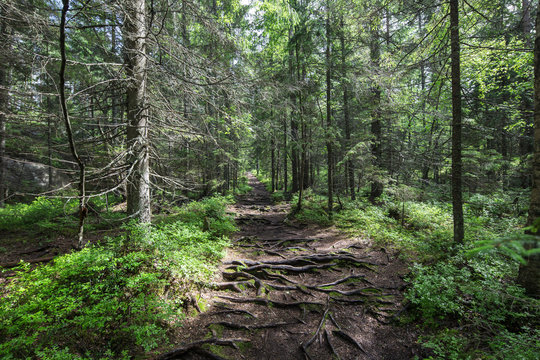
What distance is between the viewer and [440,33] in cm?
672

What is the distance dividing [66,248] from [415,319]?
9667 mm

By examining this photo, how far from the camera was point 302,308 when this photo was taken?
16.3 feet

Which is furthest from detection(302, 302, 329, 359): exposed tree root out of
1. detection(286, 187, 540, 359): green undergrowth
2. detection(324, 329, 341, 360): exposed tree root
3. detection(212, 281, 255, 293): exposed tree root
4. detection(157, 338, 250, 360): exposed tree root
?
detection(212, 281, 255, 293): exposed tree root

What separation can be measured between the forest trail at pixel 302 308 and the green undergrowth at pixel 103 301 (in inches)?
21.0

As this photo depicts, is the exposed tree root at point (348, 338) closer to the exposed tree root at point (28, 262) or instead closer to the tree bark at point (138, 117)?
the tree bark at point (138, 117)

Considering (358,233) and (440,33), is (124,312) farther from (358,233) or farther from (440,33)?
(440,33)

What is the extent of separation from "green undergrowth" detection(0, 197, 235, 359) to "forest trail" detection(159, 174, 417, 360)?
534mm

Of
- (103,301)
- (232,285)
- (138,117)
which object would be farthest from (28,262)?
(232,285)

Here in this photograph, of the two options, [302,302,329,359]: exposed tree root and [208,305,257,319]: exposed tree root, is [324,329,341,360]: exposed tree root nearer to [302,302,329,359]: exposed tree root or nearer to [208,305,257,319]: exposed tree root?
[302,302,329,359]: exposed tree root

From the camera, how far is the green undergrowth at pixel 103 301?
315 centimetres

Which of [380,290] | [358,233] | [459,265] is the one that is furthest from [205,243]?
[459,265]

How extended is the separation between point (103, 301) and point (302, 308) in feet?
12.5

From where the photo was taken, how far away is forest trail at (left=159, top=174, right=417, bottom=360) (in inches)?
153

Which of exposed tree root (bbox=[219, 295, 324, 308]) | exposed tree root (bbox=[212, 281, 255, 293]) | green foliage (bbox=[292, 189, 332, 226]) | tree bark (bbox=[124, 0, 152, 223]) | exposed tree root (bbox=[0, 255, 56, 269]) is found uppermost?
tree bark (bbox=[124, 0, 152, 223])
